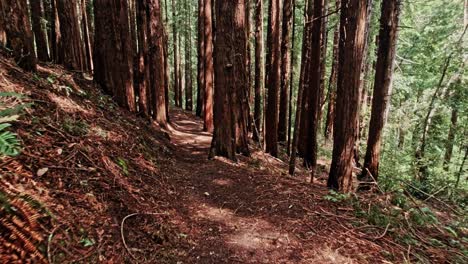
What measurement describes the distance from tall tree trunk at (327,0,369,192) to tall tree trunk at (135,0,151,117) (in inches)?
253

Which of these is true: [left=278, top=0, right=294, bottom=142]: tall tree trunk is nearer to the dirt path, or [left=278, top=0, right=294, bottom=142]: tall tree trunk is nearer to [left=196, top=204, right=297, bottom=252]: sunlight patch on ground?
the dirt path

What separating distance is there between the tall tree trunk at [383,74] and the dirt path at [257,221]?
154 inches

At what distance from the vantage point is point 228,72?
714cm

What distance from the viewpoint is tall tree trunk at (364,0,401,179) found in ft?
26.4

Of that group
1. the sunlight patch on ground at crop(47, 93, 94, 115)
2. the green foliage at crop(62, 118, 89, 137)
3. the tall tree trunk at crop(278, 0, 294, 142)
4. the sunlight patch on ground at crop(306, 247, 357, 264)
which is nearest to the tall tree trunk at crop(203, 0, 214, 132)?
the tall tree trunk at crop(278, 0, 294, 142)

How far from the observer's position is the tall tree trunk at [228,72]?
6945 millimetres

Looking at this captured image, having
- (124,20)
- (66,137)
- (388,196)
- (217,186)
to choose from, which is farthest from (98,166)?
(124,20)

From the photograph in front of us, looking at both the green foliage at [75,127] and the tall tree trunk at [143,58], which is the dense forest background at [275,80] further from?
the green foliage at [75,127]

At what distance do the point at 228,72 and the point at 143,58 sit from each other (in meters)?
4.72

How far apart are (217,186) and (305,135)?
5771mm

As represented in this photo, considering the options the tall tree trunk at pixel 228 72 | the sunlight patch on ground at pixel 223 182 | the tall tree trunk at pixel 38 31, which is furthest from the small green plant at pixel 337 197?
the tall tree trunk at pixel 38 31

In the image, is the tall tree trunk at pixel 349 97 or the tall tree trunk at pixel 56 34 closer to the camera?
the tall tree trunk at pixel 349 97

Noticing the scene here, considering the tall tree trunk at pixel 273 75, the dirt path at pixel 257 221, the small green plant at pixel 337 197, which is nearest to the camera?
the dirt path at pixel 257 221

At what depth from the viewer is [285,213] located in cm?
438
